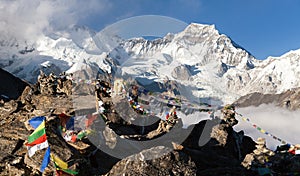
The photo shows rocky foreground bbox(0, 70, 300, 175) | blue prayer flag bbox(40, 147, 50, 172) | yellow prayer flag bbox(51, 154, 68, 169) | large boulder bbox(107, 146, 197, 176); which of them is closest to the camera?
large boulder bbox(107, 146, 197, 176)

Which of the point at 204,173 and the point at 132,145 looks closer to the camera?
the point at 204,173

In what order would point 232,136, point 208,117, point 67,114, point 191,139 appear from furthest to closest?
point 208,117 → point 232,136 → point 191,139 → point 67,114

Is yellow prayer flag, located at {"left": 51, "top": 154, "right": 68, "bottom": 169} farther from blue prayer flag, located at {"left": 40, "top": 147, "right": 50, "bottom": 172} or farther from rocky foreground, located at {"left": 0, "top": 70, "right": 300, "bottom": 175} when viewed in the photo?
blue prayer flag, located at {"left": 40, "top": 147, "right": 50, "bottom": 172}

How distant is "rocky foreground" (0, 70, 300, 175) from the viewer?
15.0m

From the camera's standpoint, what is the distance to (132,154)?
20.3m

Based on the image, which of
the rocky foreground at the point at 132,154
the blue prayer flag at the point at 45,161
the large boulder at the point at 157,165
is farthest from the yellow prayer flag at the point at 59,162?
the large boulder at the point at 157,165

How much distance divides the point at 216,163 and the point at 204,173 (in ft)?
15.7

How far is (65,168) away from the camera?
685 inches

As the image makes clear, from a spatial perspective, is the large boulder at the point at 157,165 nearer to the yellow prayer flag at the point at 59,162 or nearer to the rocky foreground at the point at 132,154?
the rocky foreground at the point at 132,154

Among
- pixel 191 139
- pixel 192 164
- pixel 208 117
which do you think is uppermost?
pixel 208 117

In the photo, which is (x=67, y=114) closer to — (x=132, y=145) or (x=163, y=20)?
(x=132, y=145)

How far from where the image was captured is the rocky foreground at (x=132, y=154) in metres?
15.0

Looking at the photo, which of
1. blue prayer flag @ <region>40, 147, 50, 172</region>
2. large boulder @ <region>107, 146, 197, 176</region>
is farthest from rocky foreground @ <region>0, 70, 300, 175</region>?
blue prayer flag @ <region>40, 147, 50, 172</region>

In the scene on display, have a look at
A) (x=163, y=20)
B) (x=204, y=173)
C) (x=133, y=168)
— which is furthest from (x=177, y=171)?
(x=163, y=20)
